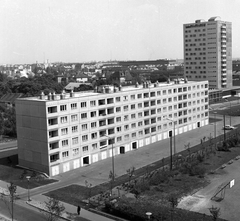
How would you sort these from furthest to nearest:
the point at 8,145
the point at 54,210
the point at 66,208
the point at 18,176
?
the point at 8,145 < the point at 18,176 < the point at 66,208 < the point at 54,210

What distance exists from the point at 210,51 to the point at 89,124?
313ft

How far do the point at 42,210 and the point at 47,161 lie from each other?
12.9m

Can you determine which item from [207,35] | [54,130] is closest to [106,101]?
[54,130]

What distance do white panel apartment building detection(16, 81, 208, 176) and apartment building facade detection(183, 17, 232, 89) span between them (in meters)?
70.7

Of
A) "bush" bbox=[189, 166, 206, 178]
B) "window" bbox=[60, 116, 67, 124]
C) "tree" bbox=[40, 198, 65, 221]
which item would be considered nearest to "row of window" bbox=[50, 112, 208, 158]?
"window" bbox=[60, 116, 67, 124]

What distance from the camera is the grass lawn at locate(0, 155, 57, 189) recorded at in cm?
4588

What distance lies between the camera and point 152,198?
39.1 m

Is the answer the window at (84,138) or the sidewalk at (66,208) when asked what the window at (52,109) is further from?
the sidewalk at (66,208)

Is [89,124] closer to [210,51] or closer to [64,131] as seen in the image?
[64,131]

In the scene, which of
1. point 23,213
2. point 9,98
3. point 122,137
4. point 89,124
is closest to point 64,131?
point 89,124

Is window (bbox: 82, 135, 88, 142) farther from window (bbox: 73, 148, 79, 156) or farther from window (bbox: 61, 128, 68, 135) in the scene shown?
window (bbox: 61, 128, 68, 135)

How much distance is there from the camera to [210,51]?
13825 cm

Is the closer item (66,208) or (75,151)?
(66,208)

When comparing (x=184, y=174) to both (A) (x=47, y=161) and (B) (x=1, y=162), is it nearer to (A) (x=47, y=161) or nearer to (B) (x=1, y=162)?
(A) (x=47, y=161)
